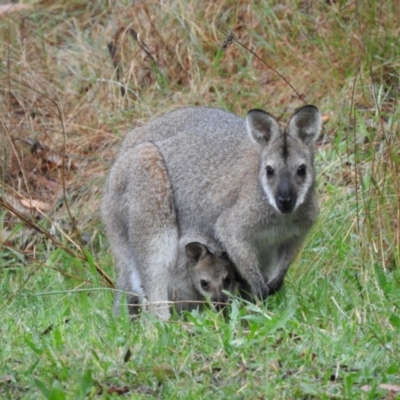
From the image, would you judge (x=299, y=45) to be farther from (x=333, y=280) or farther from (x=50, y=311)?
(x=50, y=311)

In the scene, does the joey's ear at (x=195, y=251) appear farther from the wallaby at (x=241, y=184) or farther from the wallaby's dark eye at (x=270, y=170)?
the wallaby's dark eye at (x=270, y=170)

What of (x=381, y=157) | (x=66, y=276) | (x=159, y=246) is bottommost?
(x=66, y=276)

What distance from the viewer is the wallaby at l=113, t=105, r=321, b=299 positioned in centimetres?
682

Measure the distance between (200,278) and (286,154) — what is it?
110 centimetres

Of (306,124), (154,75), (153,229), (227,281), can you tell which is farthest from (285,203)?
(154,75)

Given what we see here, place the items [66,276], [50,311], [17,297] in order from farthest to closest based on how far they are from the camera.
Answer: [66,276] → [17,297] → [50,311]

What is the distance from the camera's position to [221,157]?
24.5 feet

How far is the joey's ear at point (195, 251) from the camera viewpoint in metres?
7.25

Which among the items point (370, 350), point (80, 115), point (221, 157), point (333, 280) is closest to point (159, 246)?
point (221, 157)

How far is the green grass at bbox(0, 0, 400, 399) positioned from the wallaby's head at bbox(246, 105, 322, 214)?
38cm

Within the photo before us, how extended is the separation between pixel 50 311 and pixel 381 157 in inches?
99.7

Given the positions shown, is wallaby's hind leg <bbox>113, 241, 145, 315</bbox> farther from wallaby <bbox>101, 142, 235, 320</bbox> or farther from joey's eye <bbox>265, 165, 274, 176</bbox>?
joey's eye <bbox>265, 165, 274, 176</bbox>

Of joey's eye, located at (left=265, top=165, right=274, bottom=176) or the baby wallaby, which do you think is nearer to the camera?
joey's eye, located at (left=265, top=165, right=274, bottom=176)

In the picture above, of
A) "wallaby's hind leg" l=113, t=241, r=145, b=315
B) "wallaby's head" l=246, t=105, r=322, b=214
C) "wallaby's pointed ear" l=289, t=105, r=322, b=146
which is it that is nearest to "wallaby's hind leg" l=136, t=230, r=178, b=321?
"wallaby's hind leg" l=113, t=241, r=145, b=315
